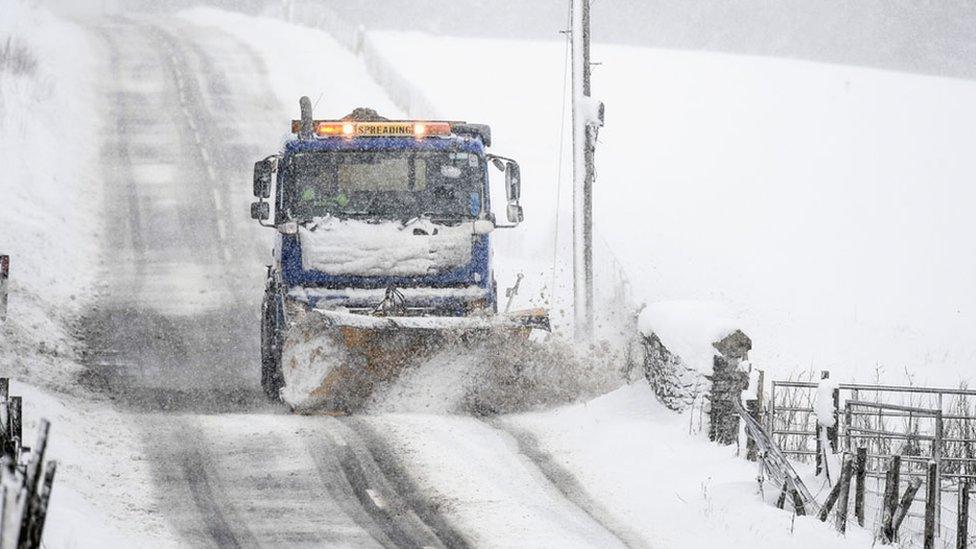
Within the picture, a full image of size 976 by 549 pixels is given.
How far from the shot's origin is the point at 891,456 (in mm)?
→ 12297

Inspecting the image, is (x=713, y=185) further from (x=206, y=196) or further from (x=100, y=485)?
(x=100, y=485)

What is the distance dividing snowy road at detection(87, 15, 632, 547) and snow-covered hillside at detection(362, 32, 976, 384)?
21.0 ft

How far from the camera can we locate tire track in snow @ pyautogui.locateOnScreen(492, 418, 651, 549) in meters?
10.7

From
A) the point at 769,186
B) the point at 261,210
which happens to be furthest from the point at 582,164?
the point at 769,186

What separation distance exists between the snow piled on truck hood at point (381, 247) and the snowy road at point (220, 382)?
5.34 ft

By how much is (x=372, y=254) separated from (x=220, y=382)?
10.3ft

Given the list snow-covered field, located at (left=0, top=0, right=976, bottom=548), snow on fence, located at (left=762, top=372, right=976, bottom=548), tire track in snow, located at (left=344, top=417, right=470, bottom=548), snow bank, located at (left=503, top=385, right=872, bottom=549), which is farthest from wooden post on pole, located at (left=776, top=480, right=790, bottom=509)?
tire track in snow, located at (left=344, top=417, right=470, bottom=548)

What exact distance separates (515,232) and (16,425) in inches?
733

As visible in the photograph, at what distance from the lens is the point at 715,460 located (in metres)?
12.6

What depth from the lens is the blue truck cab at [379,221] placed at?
14.4 m

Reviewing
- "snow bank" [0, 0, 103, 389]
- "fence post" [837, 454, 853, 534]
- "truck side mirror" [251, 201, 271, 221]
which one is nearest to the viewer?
"fence post" [837, 454, 853, 534]

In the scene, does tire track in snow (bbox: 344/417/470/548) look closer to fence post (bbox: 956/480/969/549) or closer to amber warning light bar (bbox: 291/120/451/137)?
amber warning light bar (bbox: 291/120/451/137)

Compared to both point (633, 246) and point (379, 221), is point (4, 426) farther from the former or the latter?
point (633, 246)

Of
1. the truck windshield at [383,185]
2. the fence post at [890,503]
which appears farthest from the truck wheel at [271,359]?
the fence post at [890,503]
